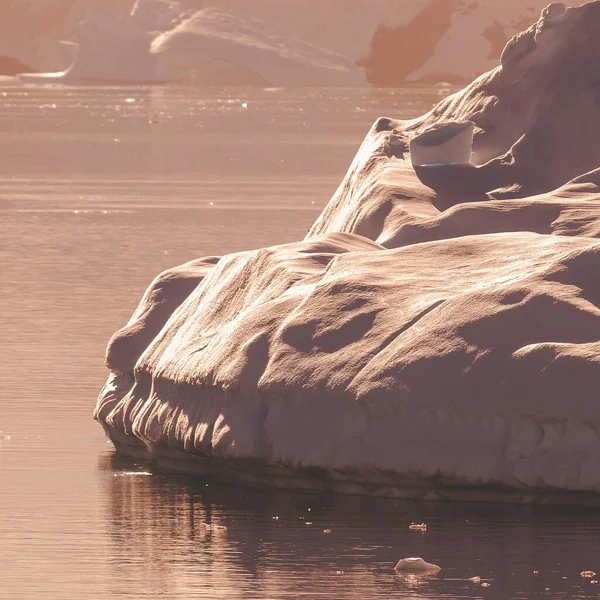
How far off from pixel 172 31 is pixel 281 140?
5708 cm

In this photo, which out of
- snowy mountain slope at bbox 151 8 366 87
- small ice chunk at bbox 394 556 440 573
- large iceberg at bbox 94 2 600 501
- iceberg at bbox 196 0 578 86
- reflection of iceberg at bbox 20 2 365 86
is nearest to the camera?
small ice chunk at bbox 394 556 440 573

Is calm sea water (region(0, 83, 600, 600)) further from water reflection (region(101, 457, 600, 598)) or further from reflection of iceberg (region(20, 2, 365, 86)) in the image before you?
reflection of iceberg (region(20, 2, 365, 86))

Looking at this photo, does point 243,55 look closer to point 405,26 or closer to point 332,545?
point 405,26

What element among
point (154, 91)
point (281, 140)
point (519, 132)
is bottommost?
point (519, 132)

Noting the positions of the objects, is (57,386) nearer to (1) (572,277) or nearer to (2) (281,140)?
(1) (572,277)

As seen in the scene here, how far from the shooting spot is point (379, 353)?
29.7ft

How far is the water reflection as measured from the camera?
291 inches

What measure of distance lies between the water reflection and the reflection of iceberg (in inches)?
3863

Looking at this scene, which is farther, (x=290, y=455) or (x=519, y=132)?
(x=519, y=132)

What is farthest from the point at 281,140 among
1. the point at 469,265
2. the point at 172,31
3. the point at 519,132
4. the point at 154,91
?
the point at 154,91

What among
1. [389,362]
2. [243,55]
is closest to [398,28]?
[243,55]

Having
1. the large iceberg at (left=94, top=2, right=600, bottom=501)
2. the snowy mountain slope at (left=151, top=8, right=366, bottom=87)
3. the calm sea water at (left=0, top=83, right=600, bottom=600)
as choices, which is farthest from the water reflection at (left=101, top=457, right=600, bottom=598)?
the snowy mountain slope at (left=151, top=8, right=366, bottom=87)

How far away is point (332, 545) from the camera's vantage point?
8125mm

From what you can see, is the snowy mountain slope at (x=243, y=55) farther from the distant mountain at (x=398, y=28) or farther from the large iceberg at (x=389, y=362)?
the large iceberg at (x=389, y=362)
